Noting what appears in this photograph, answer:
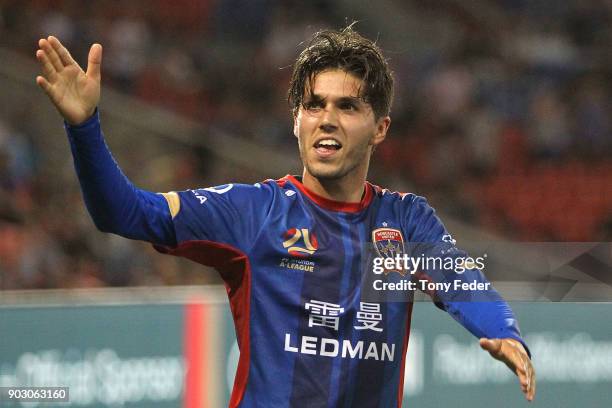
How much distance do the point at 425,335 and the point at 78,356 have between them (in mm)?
1721

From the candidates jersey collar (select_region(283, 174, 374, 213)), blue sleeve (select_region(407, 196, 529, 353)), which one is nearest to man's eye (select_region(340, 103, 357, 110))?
jersey collar (select_region(283, 174, 374, 213))

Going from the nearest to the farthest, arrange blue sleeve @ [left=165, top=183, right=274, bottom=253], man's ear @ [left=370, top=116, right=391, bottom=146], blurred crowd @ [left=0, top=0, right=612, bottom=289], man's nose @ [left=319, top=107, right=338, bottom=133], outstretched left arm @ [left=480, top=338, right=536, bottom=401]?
outstretched left arm @ [left=480, top=338, right=536, bottom=401] < blue sleeve @ [left=165, top=183, right=274, bottom=253] < man's nose @ [left=319, top=107, right=338, bottom=133] < man's ear @ [left=370, top=116, right=391, bottom=146] < blurred crowd @ [left=0, top=0, right=612, bottom=289]

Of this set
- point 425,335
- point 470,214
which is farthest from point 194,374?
→ point 470,214

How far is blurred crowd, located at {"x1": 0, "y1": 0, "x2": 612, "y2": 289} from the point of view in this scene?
9.78 metres

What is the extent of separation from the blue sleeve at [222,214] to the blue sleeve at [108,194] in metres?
0.08

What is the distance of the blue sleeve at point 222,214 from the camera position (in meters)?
3.10

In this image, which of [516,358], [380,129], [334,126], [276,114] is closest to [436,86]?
[276,114]

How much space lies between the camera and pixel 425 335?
5.54 metres

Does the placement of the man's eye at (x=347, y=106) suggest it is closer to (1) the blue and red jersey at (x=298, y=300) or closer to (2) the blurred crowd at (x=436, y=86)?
(1) the blue and red jersey at (x=298, y=300)

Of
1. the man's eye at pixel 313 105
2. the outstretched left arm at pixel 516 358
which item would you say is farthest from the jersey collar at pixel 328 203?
the outstretched left arm at pixel 516 358

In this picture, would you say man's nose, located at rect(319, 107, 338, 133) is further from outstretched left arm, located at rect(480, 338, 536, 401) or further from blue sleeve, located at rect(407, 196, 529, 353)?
outstretched left arm, located at rect(480, 338, 536, 401)

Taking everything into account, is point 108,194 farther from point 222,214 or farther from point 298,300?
point 298,300

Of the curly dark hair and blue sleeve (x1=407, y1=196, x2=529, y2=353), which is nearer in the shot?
blue sleeve (x1=407, y1=196, x2=529, y2=353)

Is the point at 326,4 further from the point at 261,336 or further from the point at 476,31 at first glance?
the point at 261,336
